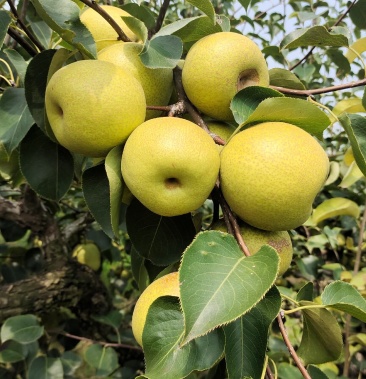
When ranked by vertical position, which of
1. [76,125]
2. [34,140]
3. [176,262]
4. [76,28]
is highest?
[76,28]

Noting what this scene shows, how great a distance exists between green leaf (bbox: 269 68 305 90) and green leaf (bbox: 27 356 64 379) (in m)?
1.40

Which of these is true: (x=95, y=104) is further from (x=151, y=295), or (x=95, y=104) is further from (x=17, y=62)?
(x=17, y=62)

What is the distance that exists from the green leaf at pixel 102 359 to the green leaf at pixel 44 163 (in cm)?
100

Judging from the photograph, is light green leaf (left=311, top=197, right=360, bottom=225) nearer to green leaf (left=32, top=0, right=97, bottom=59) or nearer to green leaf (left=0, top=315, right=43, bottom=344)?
green leaf (left=0, top=315, right=43, bottom=344)

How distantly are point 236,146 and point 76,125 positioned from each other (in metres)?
0.30

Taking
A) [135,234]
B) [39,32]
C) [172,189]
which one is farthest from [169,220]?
[39,32]

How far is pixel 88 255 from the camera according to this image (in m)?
2.29

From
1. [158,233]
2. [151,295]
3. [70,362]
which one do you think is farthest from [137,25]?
[70,362]

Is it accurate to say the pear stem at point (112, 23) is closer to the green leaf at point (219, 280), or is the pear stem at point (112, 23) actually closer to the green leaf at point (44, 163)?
the green leaf at point (44, 163)

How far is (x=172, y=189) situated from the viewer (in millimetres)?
791

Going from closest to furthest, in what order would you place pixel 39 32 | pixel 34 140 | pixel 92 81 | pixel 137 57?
pixel 92 81
pixel 137 57
pixel 34 140
pixel 39 32

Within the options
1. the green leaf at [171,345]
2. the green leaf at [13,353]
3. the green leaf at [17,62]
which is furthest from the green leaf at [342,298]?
the green leaf at [13,353]

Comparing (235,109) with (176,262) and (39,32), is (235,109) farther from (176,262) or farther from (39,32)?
(39,32)

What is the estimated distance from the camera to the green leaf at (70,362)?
184cm
